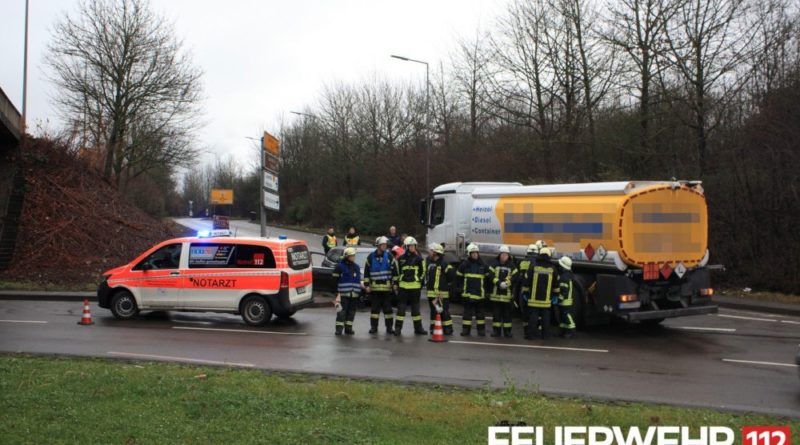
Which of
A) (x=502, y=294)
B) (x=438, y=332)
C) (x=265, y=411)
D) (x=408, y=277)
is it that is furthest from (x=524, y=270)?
(x=265, y=411)

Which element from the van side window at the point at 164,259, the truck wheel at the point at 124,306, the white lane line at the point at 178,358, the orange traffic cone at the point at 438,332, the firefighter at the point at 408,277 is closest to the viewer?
the white lane line at the point at 178,358

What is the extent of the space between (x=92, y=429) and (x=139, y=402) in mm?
1009

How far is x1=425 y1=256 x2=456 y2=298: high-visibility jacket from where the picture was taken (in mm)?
12555

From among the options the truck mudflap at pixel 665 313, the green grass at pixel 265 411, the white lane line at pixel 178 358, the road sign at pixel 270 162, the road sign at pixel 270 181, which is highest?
the road sign at pixel 270 162

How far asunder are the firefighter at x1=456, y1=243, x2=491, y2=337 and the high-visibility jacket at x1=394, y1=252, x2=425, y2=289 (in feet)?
2.76

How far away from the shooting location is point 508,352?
11.0 metres

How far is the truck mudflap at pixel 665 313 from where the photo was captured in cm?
1217

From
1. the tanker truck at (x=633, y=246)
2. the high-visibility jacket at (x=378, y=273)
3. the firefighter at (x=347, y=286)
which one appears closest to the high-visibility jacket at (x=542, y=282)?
the tanker truck at (x=633, y=246)

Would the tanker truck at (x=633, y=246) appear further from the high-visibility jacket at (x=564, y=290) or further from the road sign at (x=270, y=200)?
the road sign at (x=270, y=200)

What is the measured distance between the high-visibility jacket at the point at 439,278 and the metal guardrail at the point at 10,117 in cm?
1909

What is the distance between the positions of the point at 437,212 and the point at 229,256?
6.57m

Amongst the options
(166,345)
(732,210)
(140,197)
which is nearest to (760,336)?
(732,210)

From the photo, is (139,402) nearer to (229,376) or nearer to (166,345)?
(229,376)

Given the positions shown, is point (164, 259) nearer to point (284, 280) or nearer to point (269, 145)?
point (284, 280)
